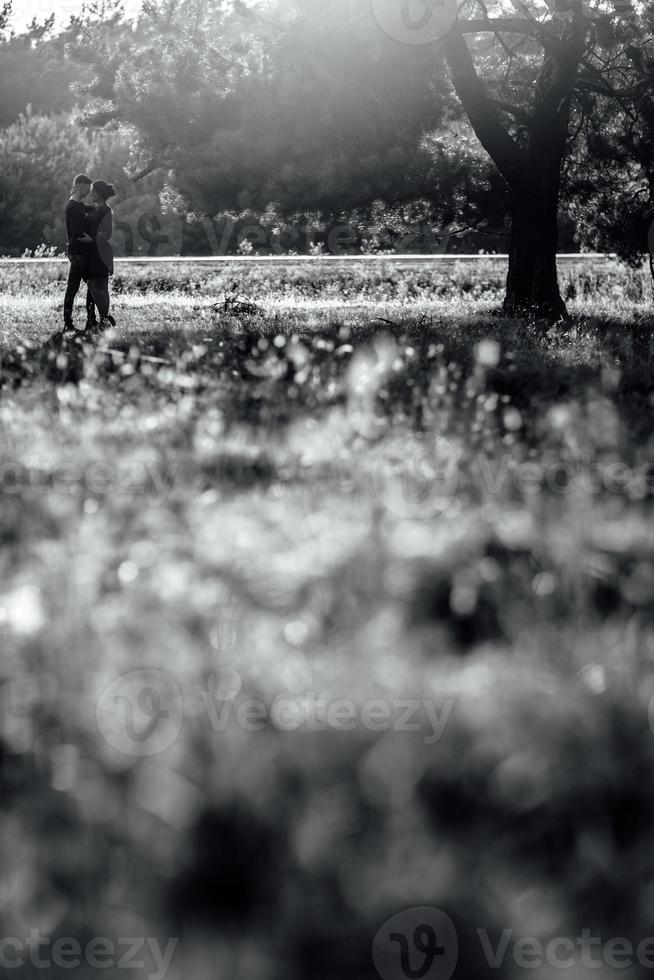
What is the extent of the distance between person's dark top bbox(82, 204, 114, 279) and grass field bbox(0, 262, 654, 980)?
7.58 m

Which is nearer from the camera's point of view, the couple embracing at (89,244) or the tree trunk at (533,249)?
the couple embracing at (89,244)

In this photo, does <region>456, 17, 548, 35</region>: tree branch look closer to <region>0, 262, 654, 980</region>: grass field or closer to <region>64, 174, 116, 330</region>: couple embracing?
<region>64, 174, 116, 330</region>: couple embracing

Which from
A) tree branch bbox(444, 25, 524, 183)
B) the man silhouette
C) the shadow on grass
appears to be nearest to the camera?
the shadow on grass

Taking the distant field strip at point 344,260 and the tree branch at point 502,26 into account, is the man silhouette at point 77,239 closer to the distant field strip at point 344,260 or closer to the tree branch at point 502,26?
the tree branch at point 502,26

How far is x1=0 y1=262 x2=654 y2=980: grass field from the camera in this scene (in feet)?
4.62

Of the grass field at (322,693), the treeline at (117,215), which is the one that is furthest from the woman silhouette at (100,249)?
the treeline at (117,215)

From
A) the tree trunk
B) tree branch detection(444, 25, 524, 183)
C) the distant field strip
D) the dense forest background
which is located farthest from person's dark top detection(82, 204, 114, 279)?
the distant field strip

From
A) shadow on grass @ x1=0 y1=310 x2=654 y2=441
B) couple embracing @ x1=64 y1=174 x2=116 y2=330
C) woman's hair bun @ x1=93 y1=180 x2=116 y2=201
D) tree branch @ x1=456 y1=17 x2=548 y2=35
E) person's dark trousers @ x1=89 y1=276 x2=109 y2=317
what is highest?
tree branch @ x1=456 y1=17 x2=548 y2=35

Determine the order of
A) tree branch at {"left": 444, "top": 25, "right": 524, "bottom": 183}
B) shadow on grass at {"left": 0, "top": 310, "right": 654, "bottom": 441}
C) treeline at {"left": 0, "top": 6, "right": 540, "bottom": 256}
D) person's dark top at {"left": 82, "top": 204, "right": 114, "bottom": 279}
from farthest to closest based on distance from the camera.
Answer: treeline at {"left": 0, "top": 6, "right": 540, "bottom": 256}
tree branch at {"left": 444, "top": 25, "right": 524, "bottom": 183}
person's dark top at {"left": 82, "top": 204, "right": 114, "bottom": 279}
shadow on grass at {"left": 0, "top": 310, "right": 654, "bottom": 441}

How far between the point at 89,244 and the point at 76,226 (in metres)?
0.25

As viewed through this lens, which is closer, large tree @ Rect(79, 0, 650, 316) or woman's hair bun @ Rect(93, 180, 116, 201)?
woman's hair bun @ Rect(93, 180, 116, 201)

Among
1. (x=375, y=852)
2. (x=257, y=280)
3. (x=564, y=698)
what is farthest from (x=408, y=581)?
(x=257, y=280)

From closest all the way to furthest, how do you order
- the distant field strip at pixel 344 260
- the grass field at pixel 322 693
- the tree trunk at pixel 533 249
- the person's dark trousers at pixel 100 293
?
the grass field at pixel 322 693
the person's dark trousers at pixel 100 293
the tree trunk at pixel 533 249
the distant field strip at pixel 344 260

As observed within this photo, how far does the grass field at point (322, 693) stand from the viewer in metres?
1.41
